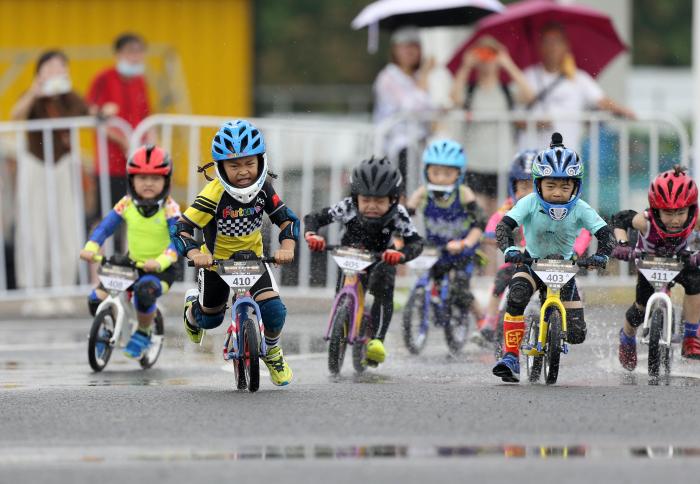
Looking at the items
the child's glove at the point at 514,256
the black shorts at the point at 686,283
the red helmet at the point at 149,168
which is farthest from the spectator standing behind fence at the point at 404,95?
the child's glove at the point at 514,256

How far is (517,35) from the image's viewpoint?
61.1 ft

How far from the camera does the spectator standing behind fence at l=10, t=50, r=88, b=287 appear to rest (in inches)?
703

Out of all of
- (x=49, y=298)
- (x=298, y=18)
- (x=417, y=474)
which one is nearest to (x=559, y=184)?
(x=417, y=474)

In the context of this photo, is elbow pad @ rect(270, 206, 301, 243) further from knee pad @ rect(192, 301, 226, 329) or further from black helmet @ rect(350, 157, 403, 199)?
black helmet @ rect(350, 157, 403, 199)

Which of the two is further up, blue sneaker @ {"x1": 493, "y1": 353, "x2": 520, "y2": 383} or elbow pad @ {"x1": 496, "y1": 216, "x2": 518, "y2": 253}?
elbow pad @ {"x1": 496, "y1": 216, "x2": 518, "y2": 253}

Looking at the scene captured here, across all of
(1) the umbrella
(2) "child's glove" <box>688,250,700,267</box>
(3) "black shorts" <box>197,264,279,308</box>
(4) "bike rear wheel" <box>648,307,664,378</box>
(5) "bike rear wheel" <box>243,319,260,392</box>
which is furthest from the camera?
(1) the umbrella

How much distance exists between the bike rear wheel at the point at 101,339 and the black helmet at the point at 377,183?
6.40ft

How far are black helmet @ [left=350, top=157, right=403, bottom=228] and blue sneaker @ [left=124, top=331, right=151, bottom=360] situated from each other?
72.1 inches

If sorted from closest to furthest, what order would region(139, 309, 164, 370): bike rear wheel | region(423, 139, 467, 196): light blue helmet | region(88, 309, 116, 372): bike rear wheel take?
region(88, 309, 116, 372): bike rear wheel, region(139, 309, 164, 370): bike rear wheel, region(423, 139, 467, 196): light blue helmet

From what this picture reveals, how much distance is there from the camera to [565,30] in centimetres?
1838

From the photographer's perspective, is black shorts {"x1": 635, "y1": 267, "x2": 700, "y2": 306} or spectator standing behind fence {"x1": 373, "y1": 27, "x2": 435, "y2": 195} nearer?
black shorts {"x1": 635, "y1": 267, "x2": 700, "y2": 306}

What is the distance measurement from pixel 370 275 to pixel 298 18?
113 feet

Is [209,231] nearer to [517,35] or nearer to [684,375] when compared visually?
[684,375]

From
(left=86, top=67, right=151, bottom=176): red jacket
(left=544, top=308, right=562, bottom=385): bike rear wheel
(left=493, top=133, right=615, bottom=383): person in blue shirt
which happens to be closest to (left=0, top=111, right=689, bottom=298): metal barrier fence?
(left=86, top=67, right=151, bottom=176): red jacket
